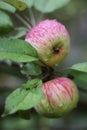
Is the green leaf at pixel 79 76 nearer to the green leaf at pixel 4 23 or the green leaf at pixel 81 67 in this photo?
the green leaf at pixel 81 67

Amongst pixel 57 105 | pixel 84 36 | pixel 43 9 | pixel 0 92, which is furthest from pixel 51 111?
pixel 84 36

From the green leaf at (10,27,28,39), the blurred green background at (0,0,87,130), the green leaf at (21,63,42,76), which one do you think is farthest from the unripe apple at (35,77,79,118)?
the blurred green background at (0,0,87,130)

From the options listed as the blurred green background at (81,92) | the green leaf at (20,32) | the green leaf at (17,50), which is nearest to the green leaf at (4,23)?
the green leaf at (20,32)

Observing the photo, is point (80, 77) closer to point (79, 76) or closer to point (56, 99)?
point (79, 76)

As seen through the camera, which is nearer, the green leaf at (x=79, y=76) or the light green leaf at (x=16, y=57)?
the light green leaf at (x=16, y=57)

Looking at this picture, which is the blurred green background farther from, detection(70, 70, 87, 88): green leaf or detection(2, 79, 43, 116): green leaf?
detection(2, 79, 43, 116): green leaf

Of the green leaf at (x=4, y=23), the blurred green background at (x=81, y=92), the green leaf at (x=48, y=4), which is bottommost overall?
the blurred green background at (x=81, y=92)

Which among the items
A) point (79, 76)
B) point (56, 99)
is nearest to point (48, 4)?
point (79, 76)
